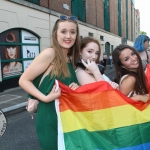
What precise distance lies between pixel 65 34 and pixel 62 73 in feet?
1.14

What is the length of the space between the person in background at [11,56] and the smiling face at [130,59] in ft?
27.1

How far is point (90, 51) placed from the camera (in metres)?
1.91

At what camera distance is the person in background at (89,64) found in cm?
181

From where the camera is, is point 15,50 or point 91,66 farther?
point 15,50

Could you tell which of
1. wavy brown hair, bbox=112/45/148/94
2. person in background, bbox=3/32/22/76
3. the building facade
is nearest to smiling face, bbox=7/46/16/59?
person in background, bbox=3/32/22/76

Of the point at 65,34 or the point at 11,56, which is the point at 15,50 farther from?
the point at 65,34

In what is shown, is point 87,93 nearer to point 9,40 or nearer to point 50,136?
point 50,136

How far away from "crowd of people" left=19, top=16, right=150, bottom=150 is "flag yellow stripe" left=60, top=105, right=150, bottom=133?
0.13 meters

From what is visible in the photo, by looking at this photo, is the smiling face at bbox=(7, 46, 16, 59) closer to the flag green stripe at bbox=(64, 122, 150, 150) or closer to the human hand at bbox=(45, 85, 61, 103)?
the human hand at bbox=(45, 85, 61, 103)

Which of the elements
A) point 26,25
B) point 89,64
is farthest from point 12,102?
point 89,64

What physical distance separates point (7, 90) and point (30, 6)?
4.73 metres

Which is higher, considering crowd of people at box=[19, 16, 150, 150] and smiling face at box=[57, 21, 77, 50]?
smiling face at box=[57, 21, 77, 50]

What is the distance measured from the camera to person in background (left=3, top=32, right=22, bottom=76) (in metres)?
9.55

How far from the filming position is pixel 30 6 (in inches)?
422
